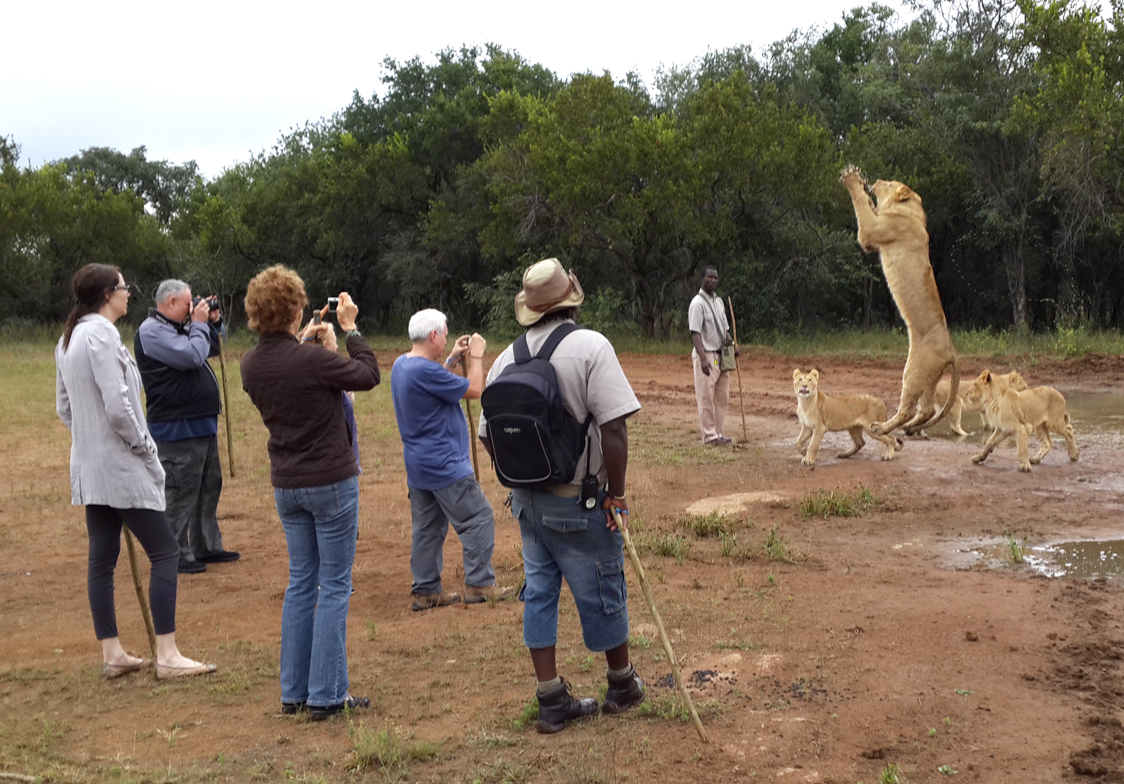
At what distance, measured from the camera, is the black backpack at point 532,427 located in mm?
4332

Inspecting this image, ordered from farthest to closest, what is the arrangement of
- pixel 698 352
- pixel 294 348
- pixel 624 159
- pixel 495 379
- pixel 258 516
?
pixel 624 159 → pixel 698 352 → pixel 258 516 → pixel 294 348 → pixel 495 379

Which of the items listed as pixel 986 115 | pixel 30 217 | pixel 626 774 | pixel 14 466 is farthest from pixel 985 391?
pixel 30 217

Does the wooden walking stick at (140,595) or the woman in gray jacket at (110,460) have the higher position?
the woman in gray jacket at (110,460)

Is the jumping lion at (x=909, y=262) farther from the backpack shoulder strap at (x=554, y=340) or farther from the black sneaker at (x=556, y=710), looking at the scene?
the black sneaker at (x=556, y=710)

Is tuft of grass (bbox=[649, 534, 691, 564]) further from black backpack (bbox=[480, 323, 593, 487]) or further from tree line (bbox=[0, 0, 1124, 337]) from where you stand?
tree line (bbox=[0, 0, 1124, 337])

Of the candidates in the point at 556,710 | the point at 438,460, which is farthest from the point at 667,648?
the point at 438,460

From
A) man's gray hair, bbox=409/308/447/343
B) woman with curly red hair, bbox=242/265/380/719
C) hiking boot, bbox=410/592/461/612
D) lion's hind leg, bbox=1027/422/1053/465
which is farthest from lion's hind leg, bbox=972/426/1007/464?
woman with curly red hair, bbox=242/265/380/719

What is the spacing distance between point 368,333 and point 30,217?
40.3 feet

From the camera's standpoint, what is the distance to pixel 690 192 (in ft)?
80.3

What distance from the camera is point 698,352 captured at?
41.4ft

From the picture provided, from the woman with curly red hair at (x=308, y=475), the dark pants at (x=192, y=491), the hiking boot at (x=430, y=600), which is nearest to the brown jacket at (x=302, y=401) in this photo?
the woman with curly red hair at (x=308, y=475)

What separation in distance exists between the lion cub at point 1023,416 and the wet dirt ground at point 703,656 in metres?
0.55

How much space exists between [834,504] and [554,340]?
5.30m

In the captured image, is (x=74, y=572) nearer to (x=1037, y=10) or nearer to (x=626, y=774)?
(x=626, y=774)
